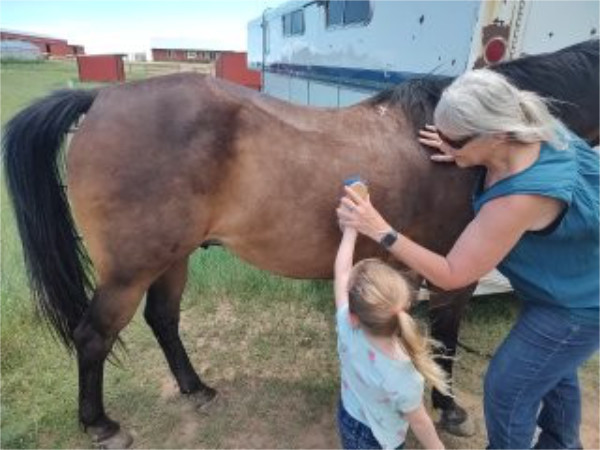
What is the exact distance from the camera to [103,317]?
2.59 meters

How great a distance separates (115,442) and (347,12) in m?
4.68

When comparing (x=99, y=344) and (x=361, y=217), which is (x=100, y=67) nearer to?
(x=99, y=344)

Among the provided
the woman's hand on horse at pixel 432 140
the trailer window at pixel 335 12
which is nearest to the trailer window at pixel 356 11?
the trailer window at pixel 335 12

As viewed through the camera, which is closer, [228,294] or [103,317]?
[103,317]

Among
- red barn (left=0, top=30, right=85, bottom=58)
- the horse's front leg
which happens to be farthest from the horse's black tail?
red barn (left=0, top=30, right=85, bottom=58)

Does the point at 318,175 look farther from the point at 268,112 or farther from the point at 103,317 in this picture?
the point at 103,317

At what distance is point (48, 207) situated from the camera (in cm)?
269

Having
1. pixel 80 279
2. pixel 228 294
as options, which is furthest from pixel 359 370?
pixel 228 294

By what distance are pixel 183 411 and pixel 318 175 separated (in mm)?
1619

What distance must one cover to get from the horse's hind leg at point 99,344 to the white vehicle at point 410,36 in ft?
7.87

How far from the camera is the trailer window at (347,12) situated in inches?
207

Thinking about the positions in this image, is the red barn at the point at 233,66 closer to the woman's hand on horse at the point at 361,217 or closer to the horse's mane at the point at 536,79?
the horse's mane at the point at 536,79

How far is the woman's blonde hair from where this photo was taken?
1.66m

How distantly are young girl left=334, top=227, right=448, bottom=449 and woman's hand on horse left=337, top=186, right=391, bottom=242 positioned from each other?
0.16 meters
